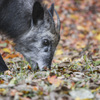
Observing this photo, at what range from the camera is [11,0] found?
4.92 metres

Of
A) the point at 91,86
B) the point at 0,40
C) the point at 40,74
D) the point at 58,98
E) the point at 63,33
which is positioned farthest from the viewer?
the point at 63,33

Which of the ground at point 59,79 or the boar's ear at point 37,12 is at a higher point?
the boar's ear at point 37,12

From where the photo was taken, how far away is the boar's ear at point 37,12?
15.3 feet

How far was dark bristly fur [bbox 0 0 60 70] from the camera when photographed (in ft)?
16.1

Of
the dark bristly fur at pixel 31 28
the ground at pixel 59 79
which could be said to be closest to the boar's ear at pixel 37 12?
the dark bristly fur at pixel 31 28

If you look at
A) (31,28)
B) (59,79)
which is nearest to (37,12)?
(31,28)

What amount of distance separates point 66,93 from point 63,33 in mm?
8456

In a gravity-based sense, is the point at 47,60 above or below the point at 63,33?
below

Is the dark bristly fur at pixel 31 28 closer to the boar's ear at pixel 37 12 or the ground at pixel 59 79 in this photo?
the boar's ear at pixel 37 12

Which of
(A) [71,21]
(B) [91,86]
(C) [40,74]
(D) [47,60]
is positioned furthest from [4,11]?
(A) [71,21]

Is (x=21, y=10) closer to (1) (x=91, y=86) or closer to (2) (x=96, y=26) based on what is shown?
(1) (x=91, y=86)

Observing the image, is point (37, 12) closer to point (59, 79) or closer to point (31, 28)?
point (31, 28)

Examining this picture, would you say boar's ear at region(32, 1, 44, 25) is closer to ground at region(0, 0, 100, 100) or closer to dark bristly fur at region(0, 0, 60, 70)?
dark bristly fur at region(0, 0, 60, 70)

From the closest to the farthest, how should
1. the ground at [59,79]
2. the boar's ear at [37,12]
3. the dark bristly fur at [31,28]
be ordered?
the ground at [59,79] < the boar's ear at [37,12] < the dark bristly fur at [31,28]
